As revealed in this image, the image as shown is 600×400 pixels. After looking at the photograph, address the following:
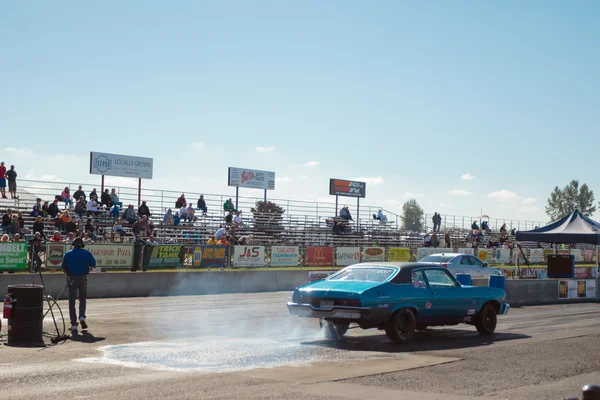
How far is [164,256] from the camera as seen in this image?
85.7 feet

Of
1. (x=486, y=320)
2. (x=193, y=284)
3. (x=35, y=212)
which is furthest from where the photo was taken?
(x=35, y=212)

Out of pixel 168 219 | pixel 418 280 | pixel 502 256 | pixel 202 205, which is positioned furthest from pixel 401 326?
pixel 502 256

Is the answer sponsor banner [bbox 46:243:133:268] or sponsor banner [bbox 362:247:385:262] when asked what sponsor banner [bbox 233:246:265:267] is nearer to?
sponsor banner [bbox 46:243:133:268]

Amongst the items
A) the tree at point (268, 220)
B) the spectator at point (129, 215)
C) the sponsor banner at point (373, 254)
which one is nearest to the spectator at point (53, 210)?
the spectator at point (129, 215)

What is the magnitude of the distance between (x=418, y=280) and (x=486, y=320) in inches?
85.0

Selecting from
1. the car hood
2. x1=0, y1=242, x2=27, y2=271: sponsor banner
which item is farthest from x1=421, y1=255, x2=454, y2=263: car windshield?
the car hood

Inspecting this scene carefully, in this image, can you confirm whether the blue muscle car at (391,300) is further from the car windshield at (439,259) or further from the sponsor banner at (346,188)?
the sponsor banner at (346,188)

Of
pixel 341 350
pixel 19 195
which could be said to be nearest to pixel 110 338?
pixel 341 350

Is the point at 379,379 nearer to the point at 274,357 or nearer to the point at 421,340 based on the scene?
the point at 274,357

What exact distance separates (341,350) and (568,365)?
329 cm

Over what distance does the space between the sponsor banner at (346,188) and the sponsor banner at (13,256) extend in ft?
117

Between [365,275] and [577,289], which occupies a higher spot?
Answer: [365,275]

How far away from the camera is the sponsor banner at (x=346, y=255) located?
33625 mm

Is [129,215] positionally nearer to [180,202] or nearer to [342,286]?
[180,202]
